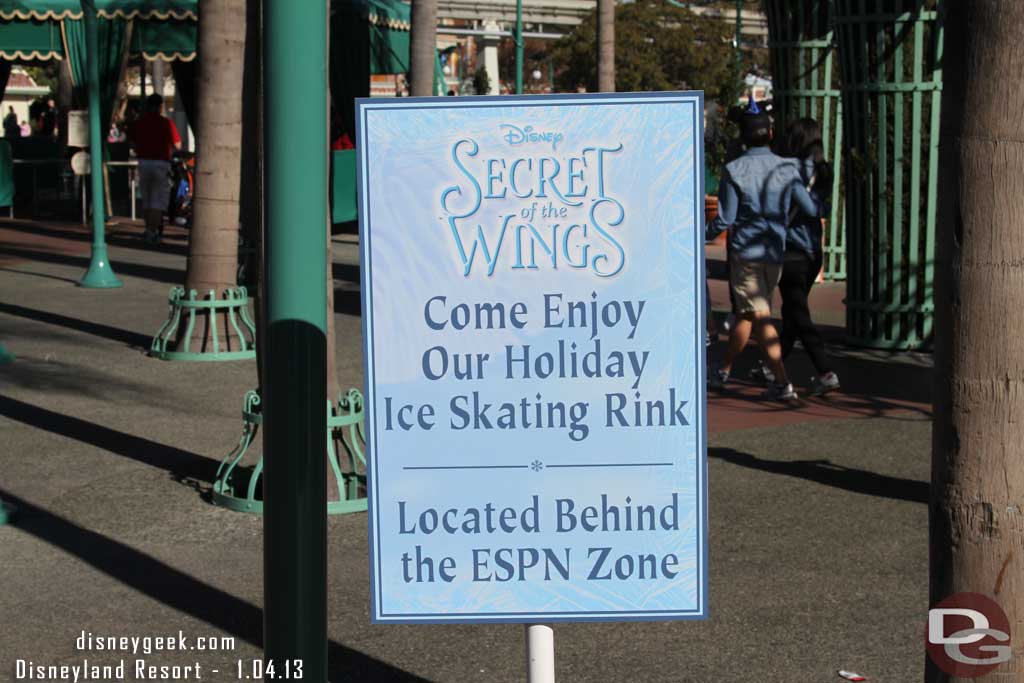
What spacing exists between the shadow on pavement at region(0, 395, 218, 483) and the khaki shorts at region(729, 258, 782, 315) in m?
3.35

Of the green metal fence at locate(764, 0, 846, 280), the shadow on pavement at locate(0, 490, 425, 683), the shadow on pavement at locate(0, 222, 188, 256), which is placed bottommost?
the shadow on pavement at locate(0, 490, 425, 683)

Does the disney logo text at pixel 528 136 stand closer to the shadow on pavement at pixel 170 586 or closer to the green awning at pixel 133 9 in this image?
the shadow on pavement at pixel 170 586

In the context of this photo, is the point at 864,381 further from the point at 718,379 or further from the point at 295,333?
the point at 295,333

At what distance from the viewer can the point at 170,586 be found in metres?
5.63

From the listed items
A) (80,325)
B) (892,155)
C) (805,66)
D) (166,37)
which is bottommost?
(80,325)

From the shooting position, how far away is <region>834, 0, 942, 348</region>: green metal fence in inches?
418

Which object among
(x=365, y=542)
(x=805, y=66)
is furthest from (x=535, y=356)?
(x=805, y=66)

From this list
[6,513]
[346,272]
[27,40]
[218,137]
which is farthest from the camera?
[27,40]

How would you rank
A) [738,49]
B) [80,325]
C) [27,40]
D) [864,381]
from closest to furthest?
[864,381], [80,325], [27,40], [738,49]

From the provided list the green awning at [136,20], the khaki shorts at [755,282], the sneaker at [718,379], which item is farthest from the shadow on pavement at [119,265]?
the khaki shorts at [755,282]

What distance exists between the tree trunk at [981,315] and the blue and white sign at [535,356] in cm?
55

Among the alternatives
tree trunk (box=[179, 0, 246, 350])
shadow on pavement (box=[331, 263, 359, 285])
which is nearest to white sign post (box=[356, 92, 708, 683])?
tree trunk (box=[179, 0, 246, 350])

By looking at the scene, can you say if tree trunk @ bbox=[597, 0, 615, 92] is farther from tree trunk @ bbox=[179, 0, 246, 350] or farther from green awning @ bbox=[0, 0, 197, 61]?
tree trunk @ bbox=[179, 0, 246, 350]

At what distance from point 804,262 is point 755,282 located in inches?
21.8
